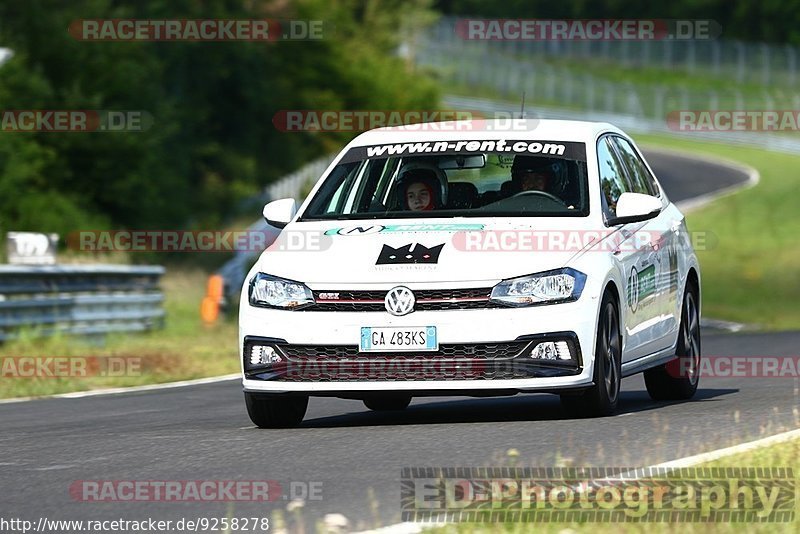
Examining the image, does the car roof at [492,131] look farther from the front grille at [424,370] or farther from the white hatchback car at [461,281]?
the front grille at [424,370]

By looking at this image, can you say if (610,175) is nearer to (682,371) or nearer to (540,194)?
(540,194)

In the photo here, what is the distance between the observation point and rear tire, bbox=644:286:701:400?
11.8m

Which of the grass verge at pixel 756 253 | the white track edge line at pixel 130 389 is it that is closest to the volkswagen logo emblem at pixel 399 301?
the white track edge line at pixel 130 389

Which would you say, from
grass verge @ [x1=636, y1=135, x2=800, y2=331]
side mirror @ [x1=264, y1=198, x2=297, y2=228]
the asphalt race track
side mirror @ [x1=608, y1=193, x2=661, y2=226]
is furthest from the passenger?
grass verge @ [x1=636, y1=135, x2=800, y2=331]

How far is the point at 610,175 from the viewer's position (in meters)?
11.1

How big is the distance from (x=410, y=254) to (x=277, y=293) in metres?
0.80

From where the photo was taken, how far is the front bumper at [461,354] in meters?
9.48

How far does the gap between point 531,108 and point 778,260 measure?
47.8 metres

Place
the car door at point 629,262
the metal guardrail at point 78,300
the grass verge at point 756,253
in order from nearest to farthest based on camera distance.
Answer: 1. the car door at point 629,262
2. the metal guardrail at point 78,300
3. the grass verge at point 756,253

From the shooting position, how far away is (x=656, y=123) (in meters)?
84.2

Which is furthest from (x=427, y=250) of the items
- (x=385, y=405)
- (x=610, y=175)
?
(x=385, y=405)

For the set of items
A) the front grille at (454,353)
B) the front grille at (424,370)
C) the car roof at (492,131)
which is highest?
the car roof at (492,131)

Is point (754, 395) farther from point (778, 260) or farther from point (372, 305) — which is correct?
point (778, 260)

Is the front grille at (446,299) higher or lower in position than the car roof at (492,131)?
lower
